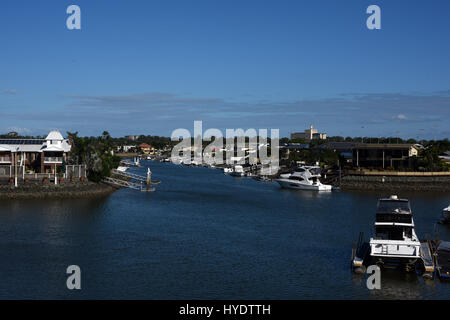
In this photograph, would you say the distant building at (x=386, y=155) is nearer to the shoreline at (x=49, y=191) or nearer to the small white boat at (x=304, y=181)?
the small white boat at (x=304, y=181)

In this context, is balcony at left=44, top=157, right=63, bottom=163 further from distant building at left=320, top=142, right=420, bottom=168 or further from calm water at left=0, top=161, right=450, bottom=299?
distant building at left=320, top=142, right=420, bottom=168

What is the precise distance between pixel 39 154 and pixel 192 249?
40.6 meters

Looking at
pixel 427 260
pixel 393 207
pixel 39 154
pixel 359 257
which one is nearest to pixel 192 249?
pixel 359 257

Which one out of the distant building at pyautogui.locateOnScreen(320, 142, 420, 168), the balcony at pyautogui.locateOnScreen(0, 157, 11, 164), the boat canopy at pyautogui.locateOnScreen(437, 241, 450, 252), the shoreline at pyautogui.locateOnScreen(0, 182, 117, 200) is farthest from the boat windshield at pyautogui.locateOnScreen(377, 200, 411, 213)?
the distant building at pyautogui.locateOnScreen(320, 142, 420, 168)

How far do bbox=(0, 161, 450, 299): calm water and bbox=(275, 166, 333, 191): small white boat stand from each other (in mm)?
15209

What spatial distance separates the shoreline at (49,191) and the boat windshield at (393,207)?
120 ft

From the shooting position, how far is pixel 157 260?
3030 cm

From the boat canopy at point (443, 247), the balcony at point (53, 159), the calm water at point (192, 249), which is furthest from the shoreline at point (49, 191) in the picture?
the boat canopy at point (443, 247)

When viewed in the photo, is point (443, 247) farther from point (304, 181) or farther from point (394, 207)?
point (304, 181)

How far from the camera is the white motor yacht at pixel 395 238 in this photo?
27.5 m

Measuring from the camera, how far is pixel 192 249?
33312 mm
